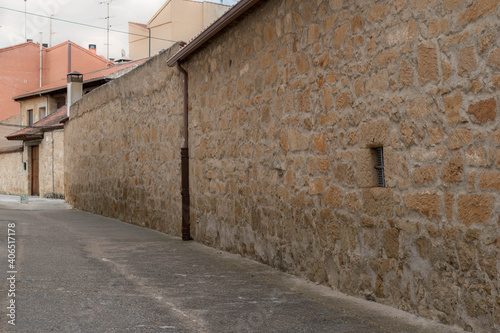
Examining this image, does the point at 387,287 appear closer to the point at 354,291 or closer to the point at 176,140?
the point at 354,291

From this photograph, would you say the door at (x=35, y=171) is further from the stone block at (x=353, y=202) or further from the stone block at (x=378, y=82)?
the stone block at (x=378, y=82)

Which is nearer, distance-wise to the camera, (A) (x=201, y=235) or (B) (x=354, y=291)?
(B) (x=354, y=291)

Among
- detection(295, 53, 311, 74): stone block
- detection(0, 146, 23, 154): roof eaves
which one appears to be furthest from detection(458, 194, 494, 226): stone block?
detection(0, 146, 23, 154): roof eaves

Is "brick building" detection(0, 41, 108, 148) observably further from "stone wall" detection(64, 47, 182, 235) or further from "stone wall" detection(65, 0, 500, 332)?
"stone wall" detection(65, 0, 500, 332)

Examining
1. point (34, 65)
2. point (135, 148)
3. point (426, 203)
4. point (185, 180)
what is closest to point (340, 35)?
point (426, 203)

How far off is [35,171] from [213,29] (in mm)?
22652

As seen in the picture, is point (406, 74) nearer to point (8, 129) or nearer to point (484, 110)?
point (484, 110)

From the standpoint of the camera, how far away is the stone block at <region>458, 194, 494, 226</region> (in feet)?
11.6

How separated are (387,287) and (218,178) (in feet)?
12.1

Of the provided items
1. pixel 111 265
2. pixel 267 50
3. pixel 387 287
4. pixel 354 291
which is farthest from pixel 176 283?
pixel 267 50

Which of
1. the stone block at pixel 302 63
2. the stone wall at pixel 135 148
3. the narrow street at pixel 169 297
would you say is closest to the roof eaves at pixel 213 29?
the stone wall at pixel 135 148

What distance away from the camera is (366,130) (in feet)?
15.3

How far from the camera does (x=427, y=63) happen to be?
4000mm

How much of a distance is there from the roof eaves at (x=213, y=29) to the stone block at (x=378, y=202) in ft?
8.98
